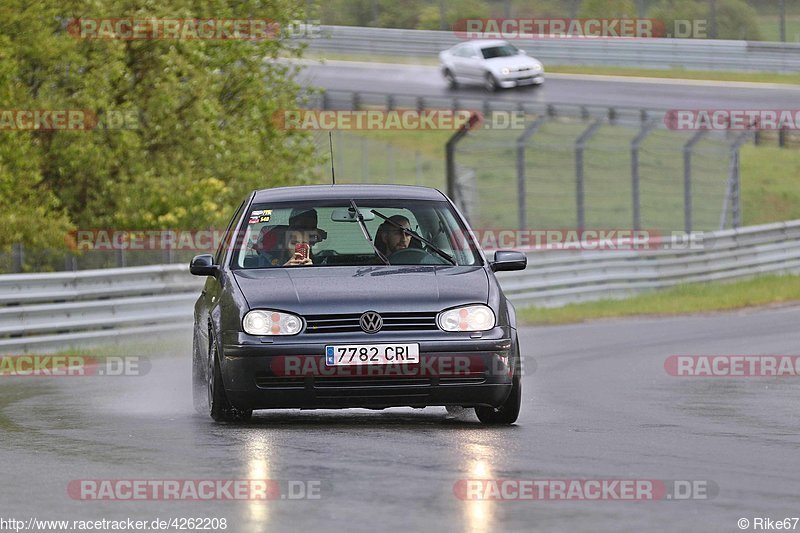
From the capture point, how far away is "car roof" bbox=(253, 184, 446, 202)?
11.3m

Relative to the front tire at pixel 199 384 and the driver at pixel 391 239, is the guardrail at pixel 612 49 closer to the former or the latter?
the front tire at pixel 199 384

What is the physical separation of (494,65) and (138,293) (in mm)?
33907

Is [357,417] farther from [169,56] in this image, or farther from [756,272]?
[756,272]

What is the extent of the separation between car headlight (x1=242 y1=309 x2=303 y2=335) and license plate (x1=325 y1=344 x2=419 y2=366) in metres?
0.23

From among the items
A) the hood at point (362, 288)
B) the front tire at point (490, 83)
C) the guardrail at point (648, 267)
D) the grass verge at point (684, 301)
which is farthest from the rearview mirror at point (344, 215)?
the front tire at point (490, 83)

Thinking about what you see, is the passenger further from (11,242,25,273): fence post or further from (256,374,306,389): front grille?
(11,242,25,273): fence post

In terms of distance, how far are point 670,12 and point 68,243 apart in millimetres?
43807

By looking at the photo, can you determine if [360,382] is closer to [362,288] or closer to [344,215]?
[362,288]

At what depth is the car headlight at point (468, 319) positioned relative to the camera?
10008 millimetres

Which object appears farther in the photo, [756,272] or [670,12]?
[670,12]

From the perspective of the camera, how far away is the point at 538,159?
4903 centimetres

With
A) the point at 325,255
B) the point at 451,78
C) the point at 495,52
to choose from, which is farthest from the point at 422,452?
the point at 451,78

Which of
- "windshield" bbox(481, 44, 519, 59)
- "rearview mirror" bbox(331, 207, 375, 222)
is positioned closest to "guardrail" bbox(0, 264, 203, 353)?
"rearview mirror" bbox(331, 207, 375, 222)

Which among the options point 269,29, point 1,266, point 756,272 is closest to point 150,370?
point 1,266
